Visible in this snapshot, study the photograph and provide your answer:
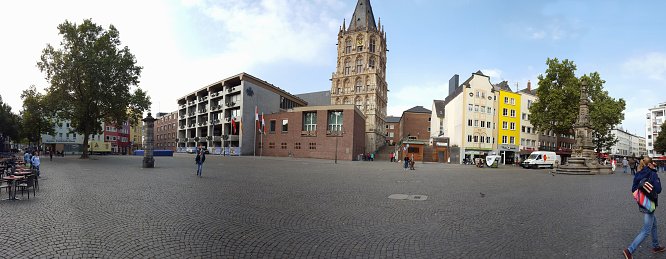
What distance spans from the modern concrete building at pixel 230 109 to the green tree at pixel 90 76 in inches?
807

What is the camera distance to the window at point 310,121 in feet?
185

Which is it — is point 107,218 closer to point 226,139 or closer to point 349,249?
point 349,249

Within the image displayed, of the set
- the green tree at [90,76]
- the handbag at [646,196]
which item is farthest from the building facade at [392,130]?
the handbag at [646,196]

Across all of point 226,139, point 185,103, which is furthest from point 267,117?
point 185,103

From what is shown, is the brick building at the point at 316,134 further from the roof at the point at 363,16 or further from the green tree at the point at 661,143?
the green tree at the point at 661,143

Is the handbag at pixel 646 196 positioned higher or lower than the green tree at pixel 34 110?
lower

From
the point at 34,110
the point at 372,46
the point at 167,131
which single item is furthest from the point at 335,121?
the point at 167,131

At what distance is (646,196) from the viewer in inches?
193

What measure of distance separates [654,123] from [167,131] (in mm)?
149164

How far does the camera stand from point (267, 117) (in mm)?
62531

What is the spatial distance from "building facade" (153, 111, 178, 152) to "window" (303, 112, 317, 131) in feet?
181

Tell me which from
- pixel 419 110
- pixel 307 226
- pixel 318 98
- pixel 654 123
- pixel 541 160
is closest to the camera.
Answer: pixel 307 226

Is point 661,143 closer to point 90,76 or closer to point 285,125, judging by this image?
point 285,125

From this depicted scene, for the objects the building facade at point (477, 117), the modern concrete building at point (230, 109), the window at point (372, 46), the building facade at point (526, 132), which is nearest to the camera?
the building facade at point (477, 117)
